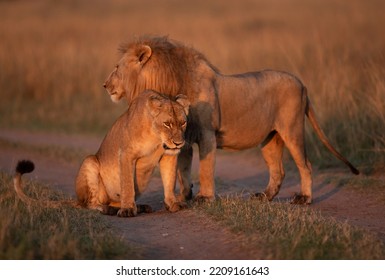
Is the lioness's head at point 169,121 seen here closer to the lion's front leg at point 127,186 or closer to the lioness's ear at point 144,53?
the lion's front leg at point 127,186

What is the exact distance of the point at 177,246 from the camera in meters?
5.16

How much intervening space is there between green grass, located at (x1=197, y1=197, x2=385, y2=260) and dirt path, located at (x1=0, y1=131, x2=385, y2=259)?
0.13 meters

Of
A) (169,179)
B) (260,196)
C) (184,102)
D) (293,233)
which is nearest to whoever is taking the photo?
(293,233)

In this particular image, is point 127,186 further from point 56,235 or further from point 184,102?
point 56,235

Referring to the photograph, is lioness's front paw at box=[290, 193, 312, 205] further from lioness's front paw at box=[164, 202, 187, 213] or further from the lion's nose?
the lion's nose

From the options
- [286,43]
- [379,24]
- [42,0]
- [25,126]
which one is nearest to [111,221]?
[25,126]

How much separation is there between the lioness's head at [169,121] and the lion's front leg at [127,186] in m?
0.41

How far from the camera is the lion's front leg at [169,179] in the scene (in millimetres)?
6285

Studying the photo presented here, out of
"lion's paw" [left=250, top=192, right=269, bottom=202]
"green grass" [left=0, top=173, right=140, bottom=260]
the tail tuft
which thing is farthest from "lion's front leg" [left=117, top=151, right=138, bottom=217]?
"lion's paw" [left=250, top=192, right=269, bottom=202]

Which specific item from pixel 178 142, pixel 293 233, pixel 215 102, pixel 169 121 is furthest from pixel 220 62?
pixel 293 233

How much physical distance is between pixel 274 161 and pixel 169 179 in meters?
1.61

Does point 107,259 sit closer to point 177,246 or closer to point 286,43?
point 177,246

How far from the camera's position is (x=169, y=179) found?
6.37m

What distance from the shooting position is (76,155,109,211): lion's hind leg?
21.5 ft
